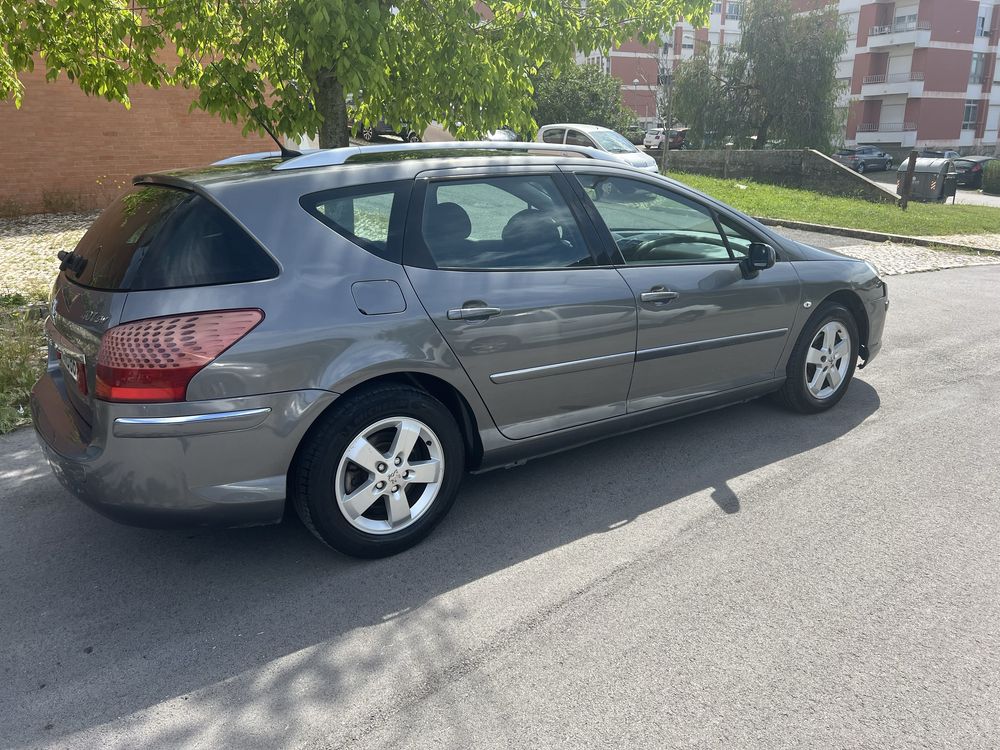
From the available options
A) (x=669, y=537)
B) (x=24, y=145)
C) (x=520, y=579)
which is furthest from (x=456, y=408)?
(x=24, y=145)

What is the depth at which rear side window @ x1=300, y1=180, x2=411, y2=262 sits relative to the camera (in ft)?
11.2

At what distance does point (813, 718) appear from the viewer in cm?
254

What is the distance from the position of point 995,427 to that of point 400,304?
3861 mm

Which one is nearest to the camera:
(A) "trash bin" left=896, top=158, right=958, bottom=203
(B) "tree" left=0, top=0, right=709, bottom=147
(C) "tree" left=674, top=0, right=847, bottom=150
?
(B) "tree" left=0, top=0, right=709, bottom=147

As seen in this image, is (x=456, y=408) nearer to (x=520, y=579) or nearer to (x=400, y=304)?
(x=400, y=304)

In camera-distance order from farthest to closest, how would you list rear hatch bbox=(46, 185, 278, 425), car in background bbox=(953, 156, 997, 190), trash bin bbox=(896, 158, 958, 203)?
car in background bbox=(953, 156, 997, 190)
trash bin bbox=(896, 158, 958, 203)
rear hatch bbox=(46, 185, 278, 425)

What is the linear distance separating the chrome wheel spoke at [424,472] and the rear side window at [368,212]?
2.93 ft

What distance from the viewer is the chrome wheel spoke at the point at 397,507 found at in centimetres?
349

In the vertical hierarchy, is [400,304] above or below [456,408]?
above

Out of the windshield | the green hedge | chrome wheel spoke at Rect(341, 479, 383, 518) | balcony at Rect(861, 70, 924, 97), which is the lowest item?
the green hedge

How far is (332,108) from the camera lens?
6.52 m

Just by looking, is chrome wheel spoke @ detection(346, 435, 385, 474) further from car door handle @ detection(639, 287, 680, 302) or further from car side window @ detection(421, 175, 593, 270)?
car door handle @ detection(639, 287, 680, 302)

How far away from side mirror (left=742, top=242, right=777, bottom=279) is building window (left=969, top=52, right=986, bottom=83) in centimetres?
6116

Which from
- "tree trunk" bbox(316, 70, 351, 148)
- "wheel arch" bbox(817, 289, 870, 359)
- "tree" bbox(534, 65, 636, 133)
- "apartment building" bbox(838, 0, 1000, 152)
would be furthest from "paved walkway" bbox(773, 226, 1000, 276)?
"apartment building" bbox(838, 0, 1000, 152)
